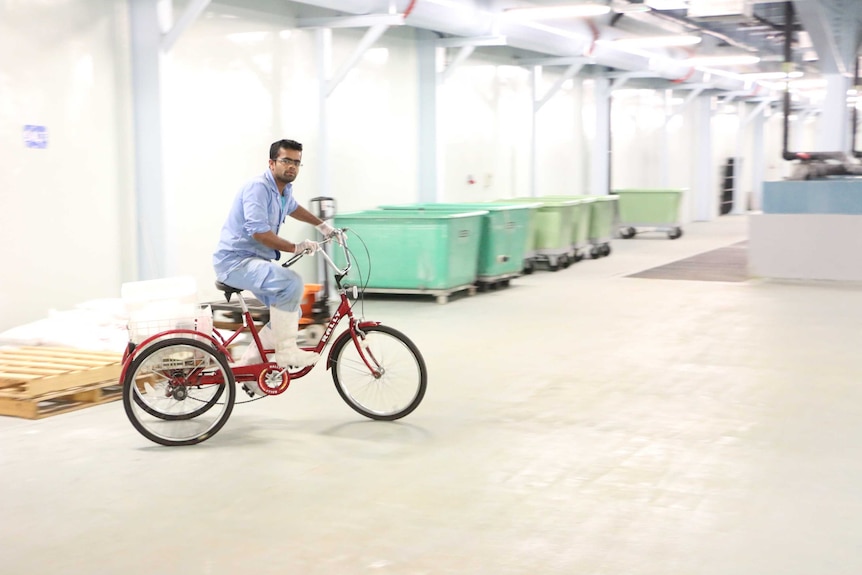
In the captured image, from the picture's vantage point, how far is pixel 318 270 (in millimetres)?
12094

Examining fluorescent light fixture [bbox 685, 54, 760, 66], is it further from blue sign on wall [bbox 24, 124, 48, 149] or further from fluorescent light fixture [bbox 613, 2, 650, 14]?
blue sign on wall [bbox 24, 124, 48, 149]

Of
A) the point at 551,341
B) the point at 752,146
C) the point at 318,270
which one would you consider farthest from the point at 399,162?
the point at 752,146

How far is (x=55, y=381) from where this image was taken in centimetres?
604

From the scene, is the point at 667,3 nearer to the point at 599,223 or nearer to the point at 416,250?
the point at 599,223

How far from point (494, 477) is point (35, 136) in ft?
18.2

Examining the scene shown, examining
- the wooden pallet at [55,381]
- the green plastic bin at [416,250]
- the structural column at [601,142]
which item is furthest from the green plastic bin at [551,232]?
the wooden pallet at [55,381]

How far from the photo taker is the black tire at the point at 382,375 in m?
5.60

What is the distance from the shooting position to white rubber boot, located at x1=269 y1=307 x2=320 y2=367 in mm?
5500

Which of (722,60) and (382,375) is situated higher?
(722,60)

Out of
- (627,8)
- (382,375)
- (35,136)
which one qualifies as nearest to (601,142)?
(627,8)

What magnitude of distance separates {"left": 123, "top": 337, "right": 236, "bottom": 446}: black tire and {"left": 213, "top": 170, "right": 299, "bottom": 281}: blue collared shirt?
48cm

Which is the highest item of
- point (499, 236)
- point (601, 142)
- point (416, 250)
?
point (601, 142)

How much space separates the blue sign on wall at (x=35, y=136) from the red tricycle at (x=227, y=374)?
3591 mm

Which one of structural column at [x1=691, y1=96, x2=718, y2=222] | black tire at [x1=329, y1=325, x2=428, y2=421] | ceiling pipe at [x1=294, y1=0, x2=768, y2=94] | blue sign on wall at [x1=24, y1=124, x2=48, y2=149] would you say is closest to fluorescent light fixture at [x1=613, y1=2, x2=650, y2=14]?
ceiling pipe at [x1=294, y1=0, x2=768, y2=94]
